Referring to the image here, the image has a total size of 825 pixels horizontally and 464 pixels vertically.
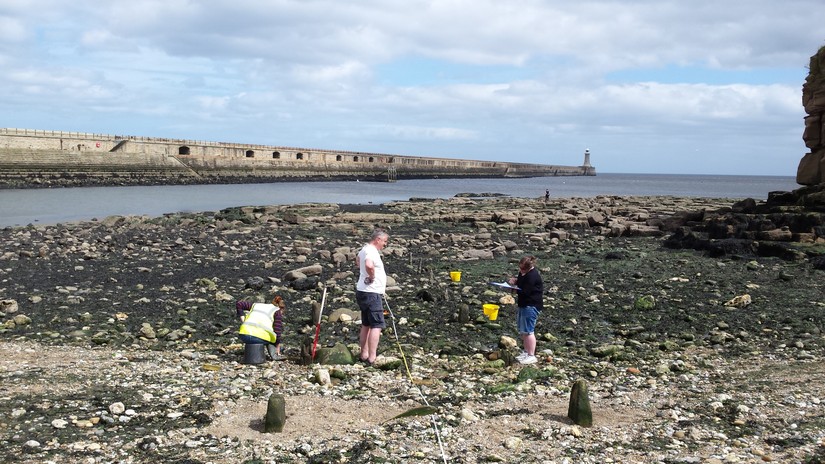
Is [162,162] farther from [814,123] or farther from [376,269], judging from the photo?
[376,269]

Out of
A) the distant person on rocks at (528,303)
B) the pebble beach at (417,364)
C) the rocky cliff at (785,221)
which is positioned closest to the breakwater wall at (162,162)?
the pebble beach at (417,364)

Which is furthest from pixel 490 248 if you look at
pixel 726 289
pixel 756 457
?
pixel 756 457

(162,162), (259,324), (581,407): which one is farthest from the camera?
(162,162)

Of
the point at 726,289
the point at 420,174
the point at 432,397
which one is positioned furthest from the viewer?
the point at 420,174

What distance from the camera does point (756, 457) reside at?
6.12 m

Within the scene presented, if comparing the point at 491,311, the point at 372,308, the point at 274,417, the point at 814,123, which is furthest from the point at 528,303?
the point at 814,123

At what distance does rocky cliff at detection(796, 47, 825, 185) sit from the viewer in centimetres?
2761

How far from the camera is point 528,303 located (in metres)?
9.68

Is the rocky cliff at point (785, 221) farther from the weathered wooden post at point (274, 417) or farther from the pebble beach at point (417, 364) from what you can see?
the weathered wooden post at point (274, 417)

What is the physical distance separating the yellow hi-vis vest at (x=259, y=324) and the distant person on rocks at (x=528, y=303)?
11.2 ft

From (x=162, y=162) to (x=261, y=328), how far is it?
7579 cm

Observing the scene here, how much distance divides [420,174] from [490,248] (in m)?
107

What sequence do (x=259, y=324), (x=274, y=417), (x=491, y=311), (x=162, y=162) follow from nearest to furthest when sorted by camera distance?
(x=274, y=417), (x=259, y=324), (x=491, y=311), (x=162, y=162)

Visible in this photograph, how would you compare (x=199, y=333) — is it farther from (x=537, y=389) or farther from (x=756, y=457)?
(x=756, y=457)
